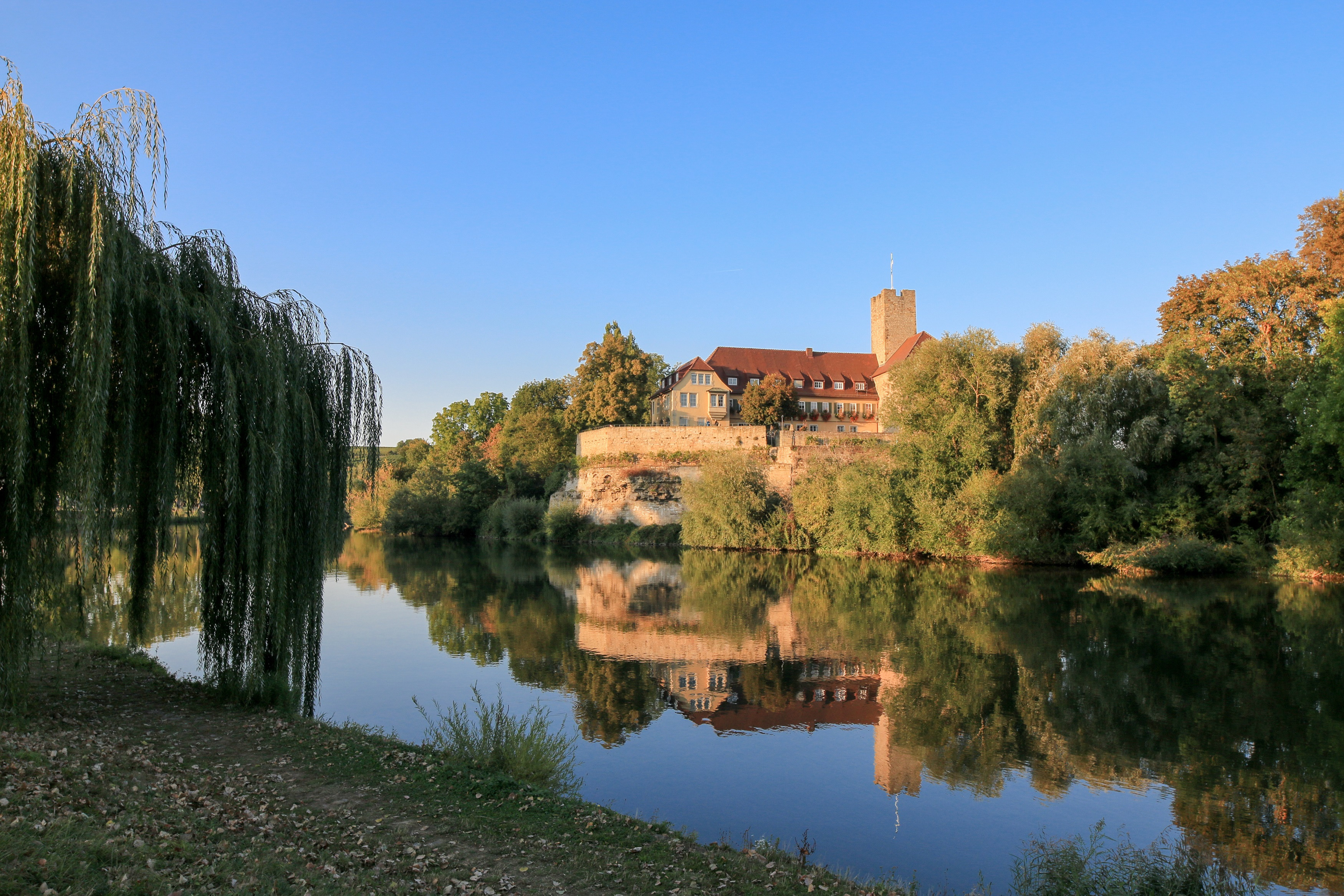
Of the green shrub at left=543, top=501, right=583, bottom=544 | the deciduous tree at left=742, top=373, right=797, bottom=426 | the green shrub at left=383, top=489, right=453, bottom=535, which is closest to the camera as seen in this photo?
the green shrub at left=543, top=501, right=583, bottom=544

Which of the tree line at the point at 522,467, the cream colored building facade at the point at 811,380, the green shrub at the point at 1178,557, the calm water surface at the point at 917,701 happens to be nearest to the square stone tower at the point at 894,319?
the cream colored building facade at the point at 811,380

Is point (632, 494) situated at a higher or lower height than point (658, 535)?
higher

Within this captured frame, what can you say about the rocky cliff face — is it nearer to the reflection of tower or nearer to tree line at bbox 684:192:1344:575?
tree line at bbox 684:192:1344:575

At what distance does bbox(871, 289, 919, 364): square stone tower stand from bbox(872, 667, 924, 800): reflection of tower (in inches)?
2163

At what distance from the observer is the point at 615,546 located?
172 feet

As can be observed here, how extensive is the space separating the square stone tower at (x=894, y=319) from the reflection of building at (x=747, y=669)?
140ft

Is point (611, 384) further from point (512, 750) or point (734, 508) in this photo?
point (512, 750)

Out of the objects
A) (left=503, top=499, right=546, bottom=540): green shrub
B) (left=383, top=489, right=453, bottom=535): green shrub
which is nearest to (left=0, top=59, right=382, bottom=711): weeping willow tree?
(left=503, top=499, right=546, bottom=540): green shrub

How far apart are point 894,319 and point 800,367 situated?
8.52 m

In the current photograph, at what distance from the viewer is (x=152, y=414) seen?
340 inches

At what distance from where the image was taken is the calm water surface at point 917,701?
8969 millimetres

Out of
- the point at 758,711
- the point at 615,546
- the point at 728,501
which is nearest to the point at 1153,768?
the point at 758,711

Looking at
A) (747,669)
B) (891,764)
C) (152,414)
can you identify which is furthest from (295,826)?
(747,669)

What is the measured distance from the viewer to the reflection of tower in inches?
404
